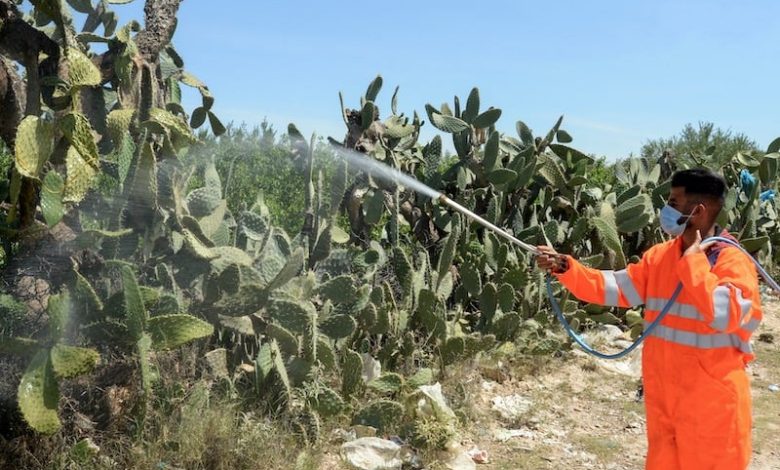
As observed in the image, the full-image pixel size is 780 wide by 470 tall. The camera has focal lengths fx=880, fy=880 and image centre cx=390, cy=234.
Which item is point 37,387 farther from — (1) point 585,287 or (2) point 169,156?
(1) point 585,287

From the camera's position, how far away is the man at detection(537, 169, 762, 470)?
3207 millimetres

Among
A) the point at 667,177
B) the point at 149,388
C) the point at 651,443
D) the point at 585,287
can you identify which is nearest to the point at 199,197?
the point at 149,388

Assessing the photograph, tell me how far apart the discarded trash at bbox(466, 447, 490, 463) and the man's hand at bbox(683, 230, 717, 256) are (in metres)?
1.96

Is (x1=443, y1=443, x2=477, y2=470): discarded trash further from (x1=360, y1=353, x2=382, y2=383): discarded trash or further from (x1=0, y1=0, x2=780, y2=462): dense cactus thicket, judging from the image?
(x1=360, y1=353, x2=382, y2=383): discarded trash

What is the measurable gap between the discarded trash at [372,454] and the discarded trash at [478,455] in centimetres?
50

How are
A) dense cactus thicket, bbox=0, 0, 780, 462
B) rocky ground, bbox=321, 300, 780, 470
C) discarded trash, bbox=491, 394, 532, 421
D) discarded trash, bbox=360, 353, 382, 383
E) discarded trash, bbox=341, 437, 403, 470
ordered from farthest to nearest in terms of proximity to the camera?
discarded trash, bbox=491, 394, 532, 421 < discarded trash, bbox=360, 353, 382, 383 < rocky ground, bbox=321, 300, 780, 470 < discarded trash, bbox=341, 437, 403, 470 < dense cactus thicket, bbox=0, 0, 780, 462

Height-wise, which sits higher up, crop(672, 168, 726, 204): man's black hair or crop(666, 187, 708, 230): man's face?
crop(672, 168, 726, 204): man's black hair

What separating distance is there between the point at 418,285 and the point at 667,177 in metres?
4.69

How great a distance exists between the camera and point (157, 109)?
4.45m

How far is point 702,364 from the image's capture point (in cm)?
329

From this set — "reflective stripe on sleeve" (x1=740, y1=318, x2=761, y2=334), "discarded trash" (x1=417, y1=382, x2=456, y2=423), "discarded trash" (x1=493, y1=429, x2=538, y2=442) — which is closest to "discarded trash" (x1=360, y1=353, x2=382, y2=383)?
"discarded trash" (x1=417, y1=382, x2=456, y2=423)

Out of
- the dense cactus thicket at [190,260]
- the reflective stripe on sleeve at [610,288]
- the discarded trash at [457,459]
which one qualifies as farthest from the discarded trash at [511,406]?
the reflective stripe on sleeve at [610,288]

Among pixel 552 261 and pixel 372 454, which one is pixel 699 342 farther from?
pixel 372 454

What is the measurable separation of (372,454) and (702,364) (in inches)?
70.7
